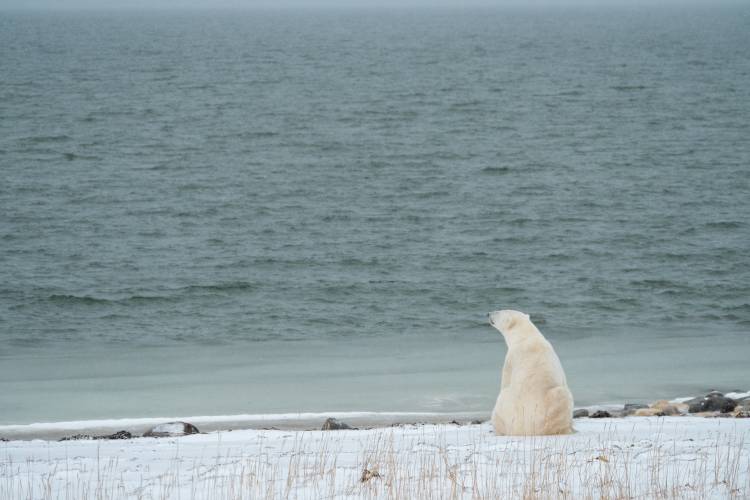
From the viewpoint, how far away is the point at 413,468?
25.0 feet

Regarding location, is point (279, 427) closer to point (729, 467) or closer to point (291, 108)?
point (729, 467)

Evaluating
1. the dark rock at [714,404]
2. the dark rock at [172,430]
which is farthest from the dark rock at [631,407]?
the dark rock at [172,430]

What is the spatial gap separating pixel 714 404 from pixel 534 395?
16.7 ft

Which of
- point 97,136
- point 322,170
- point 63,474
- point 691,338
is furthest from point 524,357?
point 97,136

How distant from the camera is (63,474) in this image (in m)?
7.66

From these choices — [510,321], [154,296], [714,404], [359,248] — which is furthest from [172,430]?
[359,248]

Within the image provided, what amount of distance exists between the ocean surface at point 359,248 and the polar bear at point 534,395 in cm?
533

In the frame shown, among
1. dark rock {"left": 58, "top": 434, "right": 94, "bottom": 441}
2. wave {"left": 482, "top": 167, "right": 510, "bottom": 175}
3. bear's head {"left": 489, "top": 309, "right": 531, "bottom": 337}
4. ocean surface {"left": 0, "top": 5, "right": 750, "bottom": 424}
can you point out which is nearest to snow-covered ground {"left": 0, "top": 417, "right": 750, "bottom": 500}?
bear's head {"left": 489, "top": 309, "right": 531, "bottom": 337}

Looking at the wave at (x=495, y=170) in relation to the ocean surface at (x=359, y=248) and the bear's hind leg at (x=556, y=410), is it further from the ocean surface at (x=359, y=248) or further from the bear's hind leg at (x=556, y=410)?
the bear's hind leg at (x=556, y=410)

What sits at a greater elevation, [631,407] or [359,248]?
[359,248]

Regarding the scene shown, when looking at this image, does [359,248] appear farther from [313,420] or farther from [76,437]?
[76,437]

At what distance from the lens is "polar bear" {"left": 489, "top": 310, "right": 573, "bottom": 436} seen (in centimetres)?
888

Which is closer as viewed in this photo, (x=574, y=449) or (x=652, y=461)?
(x=652, y=461)

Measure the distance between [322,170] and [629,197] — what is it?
10731 millimetres
